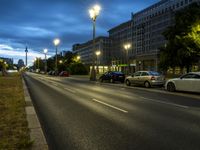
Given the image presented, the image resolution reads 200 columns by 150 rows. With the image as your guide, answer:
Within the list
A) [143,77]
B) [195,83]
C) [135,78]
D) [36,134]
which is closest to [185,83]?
[195,83]

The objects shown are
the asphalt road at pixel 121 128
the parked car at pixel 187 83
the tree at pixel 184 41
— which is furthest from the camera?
the tree at pixel 184 41

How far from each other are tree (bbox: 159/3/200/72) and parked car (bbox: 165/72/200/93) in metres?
8.78

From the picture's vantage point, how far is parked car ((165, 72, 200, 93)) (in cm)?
1941

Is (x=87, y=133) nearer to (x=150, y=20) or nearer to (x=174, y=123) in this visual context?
(x=174, y=123)

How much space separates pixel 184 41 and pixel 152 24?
106 m

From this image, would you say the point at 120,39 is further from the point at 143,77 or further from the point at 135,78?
the point at 143,77

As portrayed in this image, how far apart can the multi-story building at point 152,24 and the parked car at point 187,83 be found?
288ft

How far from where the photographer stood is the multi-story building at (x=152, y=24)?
395 feet

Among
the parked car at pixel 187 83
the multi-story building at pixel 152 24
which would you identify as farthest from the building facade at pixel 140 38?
the parked car at pixel 187 83

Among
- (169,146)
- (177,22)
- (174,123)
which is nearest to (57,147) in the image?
(169,146)

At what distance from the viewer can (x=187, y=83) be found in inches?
790

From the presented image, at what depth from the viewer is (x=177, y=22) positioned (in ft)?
117

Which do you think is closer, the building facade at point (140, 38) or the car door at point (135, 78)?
the car door at point (135, 78)

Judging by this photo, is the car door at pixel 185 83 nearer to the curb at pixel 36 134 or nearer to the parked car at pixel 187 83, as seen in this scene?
the parked car at pixel 187 83
